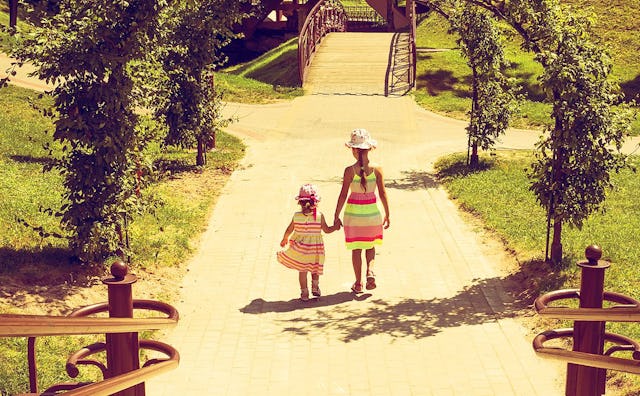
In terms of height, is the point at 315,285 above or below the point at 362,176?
below

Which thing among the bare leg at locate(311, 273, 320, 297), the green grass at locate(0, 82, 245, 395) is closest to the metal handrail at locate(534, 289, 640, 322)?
the green grass at locate(0, 82, 245, 395)

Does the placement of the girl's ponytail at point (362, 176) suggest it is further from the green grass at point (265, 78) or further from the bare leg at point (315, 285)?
the green grass at point (265, 78)

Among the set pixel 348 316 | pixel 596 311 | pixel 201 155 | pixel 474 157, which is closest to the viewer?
pixel 596 311

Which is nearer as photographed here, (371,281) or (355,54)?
(371,281)

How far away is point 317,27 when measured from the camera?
32312 mm

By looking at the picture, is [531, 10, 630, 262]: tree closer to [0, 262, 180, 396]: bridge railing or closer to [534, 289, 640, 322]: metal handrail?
[534, 289, 640, 322]: metal handrail

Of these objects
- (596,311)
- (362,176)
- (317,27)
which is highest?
(317,27)

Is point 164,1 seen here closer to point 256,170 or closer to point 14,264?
point 14,264

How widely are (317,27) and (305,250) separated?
890 inches

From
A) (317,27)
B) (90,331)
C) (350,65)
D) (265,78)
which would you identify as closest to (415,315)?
(90,331)

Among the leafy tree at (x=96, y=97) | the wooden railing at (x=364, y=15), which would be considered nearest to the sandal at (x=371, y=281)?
the leafy tree at (x=96, y=97)

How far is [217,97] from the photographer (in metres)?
18.4

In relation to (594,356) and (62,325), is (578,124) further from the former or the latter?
(62,325)

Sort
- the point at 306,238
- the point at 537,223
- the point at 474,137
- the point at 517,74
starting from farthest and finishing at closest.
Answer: the point at 517,74 < the point at 474,137 < the point at 537,223 < the point at 306,238
